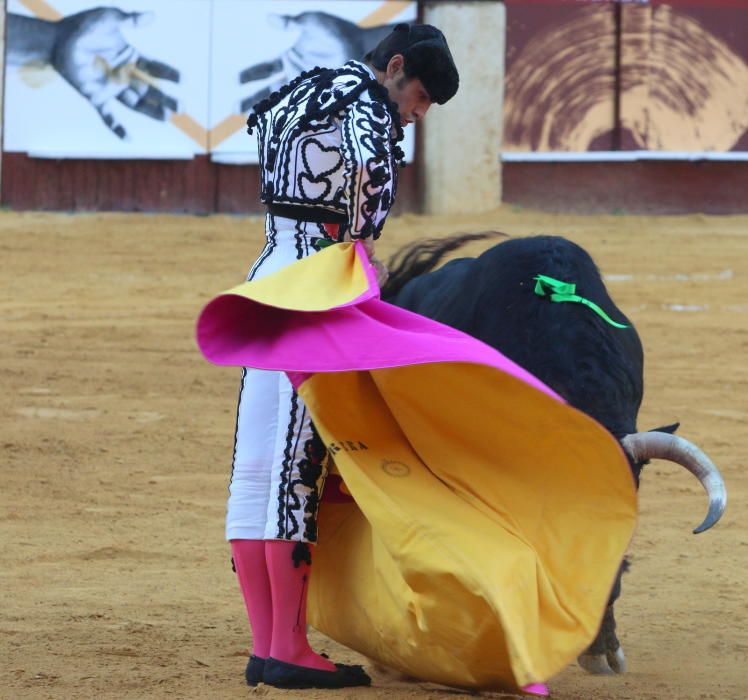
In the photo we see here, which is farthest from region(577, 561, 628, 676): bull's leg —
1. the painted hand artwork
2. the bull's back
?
the painted hand artwork

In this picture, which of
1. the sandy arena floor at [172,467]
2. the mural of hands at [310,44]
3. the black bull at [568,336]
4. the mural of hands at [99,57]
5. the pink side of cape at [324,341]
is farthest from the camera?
the mural of hands at [310,44]

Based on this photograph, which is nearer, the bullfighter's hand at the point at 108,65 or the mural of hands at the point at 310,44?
the bullfighter's hand at the point at 108,65

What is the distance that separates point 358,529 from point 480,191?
791 centimetres

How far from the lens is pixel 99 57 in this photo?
32.3 feet

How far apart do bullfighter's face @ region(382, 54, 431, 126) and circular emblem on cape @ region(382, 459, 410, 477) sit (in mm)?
574

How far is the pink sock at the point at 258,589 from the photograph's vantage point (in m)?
2.59

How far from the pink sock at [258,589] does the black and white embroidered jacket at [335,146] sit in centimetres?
56

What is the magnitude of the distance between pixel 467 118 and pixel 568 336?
758 centimetres

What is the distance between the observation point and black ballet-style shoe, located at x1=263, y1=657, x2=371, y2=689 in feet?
8.32

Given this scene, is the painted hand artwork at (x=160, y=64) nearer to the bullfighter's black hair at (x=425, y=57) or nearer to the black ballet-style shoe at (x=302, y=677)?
the bullfighter's black hair at (x=425, y=57)

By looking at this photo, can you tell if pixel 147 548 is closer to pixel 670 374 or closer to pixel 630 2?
pixel 670 374

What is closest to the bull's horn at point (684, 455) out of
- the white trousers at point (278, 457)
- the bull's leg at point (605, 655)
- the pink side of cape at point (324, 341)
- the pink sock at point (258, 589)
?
the pink side of cape at point (324, 341)

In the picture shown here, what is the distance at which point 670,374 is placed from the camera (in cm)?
638

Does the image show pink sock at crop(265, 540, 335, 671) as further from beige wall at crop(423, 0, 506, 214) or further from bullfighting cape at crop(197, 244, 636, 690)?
beige wall at crop(423, 0, 506, 214)
